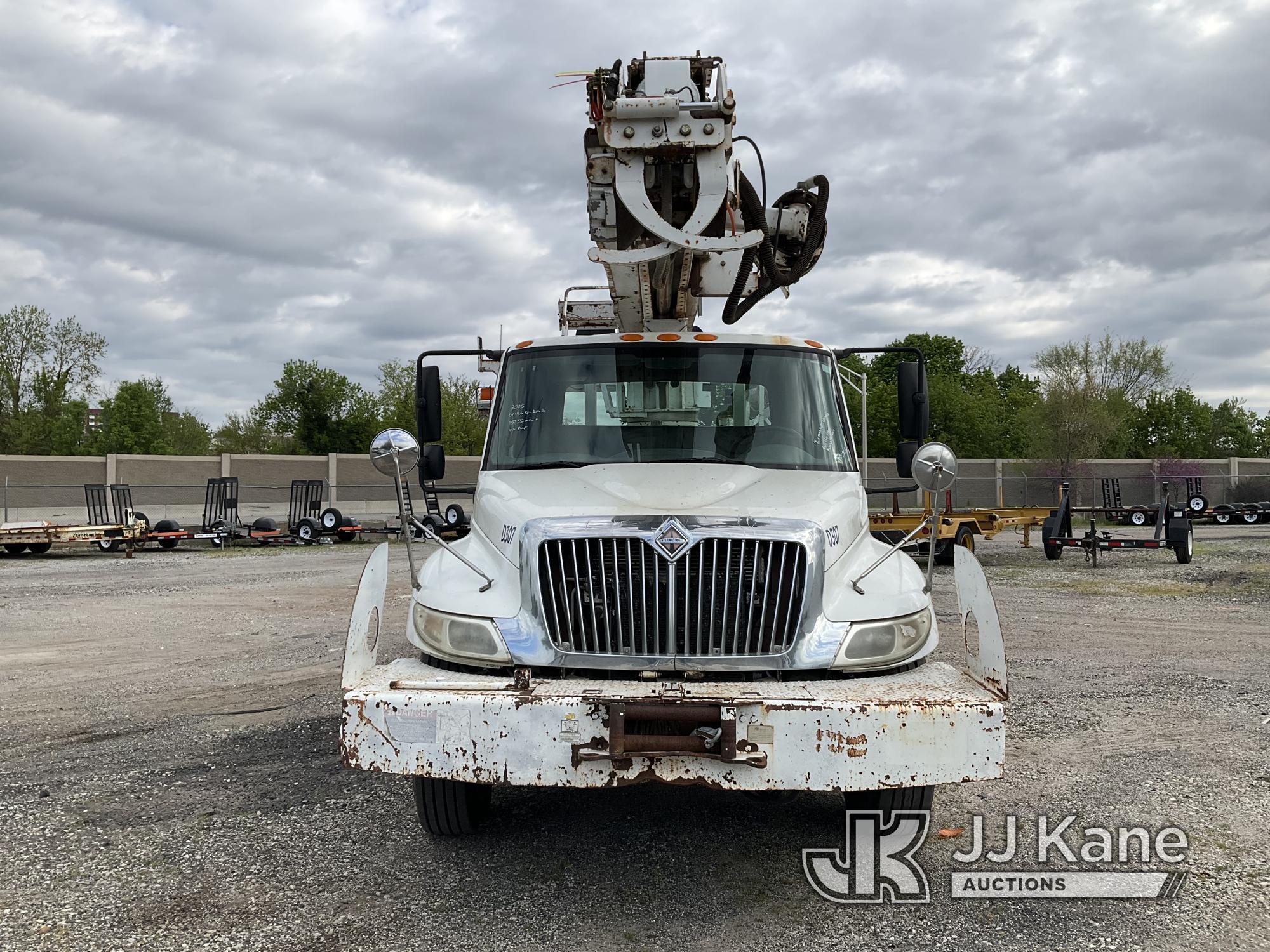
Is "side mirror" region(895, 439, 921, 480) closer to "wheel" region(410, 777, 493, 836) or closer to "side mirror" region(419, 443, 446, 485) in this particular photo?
"side mirror" region(419, 443, 446, 485)

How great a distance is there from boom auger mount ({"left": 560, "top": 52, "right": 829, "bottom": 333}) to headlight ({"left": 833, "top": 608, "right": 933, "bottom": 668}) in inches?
88.4

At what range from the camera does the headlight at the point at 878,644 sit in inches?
153

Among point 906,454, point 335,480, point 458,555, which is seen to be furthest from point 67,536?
point 906,454

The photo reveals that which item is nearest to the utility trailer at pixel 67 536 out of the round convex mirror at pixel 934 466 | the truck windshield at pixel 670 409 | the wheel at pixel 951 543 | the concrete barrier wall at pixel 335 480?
the concrete barrier wall at pixel 335 480

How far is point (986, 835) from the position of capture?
179 inches

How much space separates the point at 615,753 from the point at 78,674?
22.2 ft

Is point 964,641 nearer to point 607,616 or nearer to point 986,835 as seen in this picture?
point 986,835

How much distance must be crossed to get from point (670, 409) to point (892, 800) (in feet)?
7.04

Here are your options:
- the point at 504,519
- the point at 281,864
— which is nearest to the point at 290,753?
the point at 281,864

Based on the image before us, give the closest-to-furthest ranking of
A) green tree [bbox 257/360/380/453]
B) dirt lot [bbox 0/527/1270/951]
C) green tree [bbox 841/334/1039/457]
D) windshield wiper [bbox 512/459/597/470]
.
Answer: dirt lot [bbox 0/527/1270/951]
windshield wiper [bbox 512/459/597/470]
green tree [bbox 841/334/1039/457]
green tree [bbox 257/360/380/453]

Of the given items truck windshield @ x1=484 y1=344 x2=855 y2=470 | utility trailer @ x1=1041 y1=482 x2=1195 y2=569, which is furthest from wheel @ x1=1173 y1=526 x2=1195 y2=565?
truck windshield @ x1=484 y1=344 x2=855 y2=470

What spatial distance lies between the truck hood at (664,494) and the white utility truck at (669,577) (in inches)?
0.8

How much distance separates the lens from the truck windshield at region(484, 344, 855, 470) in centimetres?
505

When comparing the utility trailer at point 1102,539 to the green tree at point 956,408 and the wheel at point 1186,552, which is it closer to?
the wheel at point 1186,552
